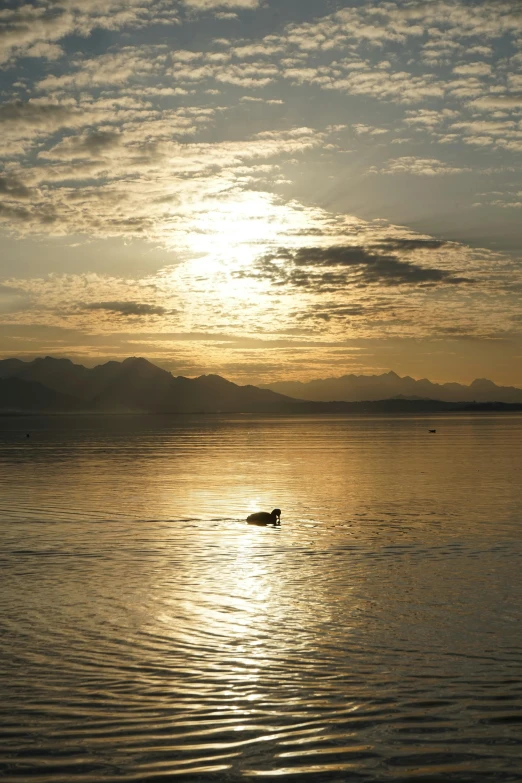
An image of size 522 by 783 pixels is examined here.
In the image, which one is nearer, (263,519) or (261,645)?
(261,645)

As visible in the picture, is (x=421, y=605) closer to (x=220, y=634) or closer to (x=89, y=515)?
(x=220, y=634)

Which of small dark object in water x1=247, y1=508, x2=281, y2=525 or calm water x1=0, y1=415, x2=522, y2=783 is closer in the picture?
calm water x1=0, y1=415, x2=522, y2=783

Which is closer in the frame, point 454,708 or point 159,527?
point 454,708

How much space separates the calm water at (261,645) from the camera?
11711 millimetres

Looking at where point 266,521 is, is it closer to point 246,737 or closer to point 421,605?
point 421,605

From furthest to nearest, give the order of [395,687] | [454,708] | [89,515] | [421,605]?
[89,515] < [421,605] < [395,687] < [454,708]

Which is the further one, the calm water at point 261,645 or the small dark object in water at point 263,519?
the small dark object in water at point 263,519

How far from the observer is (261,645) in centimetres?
1712

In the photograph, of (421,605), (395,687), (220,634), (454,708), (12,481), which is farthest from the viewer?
(12,481)

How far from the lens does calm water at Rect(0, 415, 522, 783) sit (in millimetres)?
11711

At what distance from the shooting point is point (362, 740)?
12.2m

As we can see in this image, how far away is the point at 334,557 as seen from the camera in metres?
27.8

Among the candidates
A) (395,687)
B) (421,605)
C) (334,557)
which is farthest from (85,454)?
(395,687)

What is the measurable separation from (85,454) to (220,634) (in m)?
69.9
